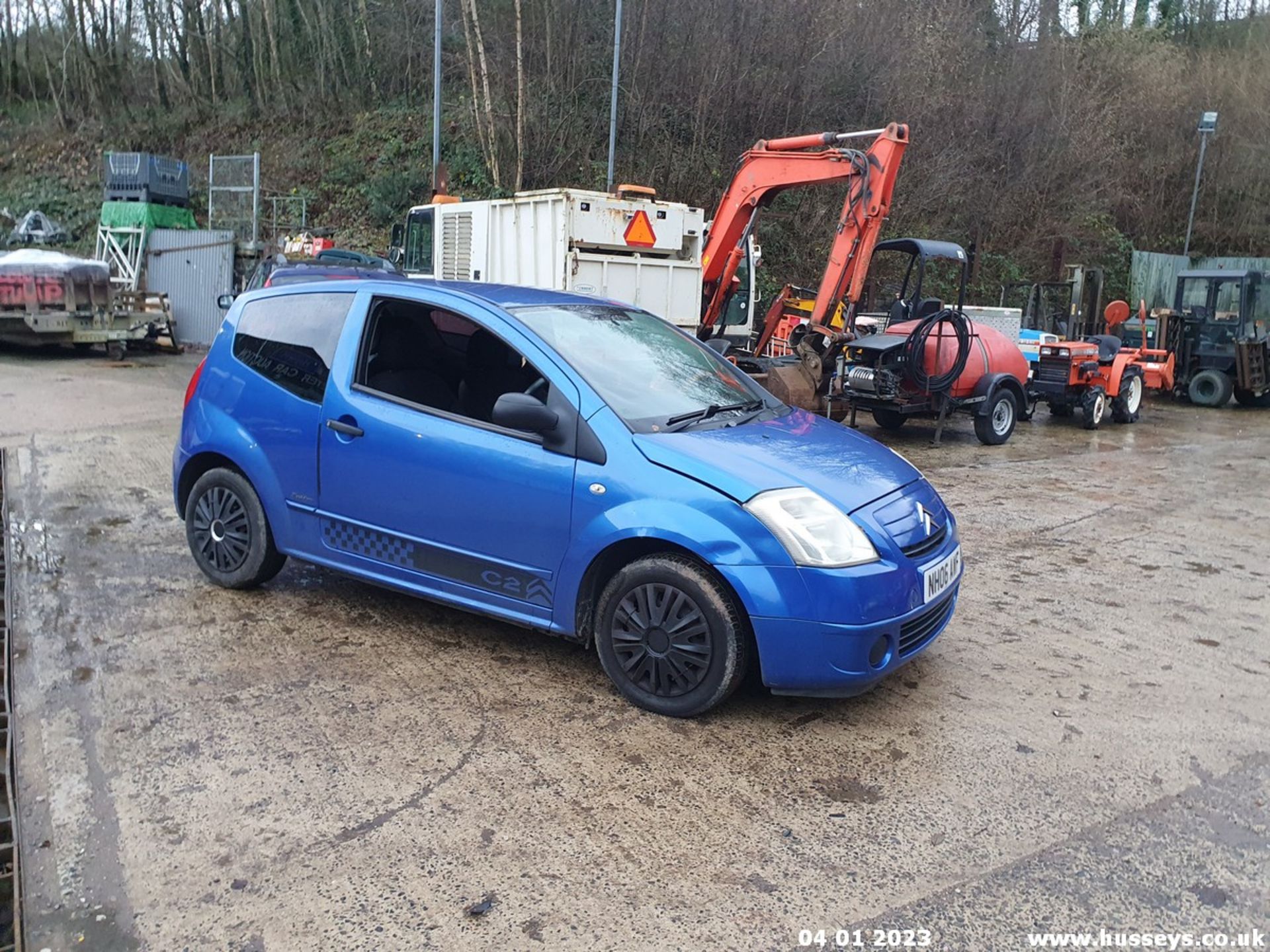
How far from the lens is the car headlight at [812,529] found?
12.5 ft

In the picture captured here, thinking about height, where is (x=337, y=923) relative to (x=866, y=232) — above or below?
below

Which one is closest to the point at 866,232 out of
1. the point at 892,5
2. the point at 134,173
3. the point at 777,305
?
the point at 777,305

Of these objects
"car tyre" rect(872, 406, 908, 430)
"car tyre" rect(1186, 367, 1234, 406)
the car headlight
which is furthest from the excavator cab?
the car headlight

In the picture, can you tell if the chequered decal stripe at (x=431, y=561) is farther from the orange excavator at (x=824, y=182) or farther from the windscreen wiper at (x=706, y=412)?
the orange excavator at (x=824, y=182)

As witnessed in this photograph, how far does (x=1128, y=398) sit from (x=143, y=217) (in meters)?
20.5

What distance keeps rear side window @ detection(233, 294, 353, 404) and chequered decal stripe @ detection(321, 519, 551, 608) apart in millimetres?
690

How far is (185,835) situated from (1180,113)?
112 feet

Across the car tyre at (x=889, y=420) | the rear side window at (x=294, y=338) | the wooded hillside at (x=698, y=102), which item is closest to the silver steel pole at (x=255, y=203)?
the wooded hillside at (x=698, y=102)

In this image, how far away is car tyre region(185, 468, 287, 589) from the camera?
530 cm

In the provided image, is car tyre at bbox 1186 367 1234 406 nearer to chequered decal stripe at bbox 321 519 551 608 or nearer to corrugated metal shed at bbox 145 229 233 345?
chequered decal stripe at bbox 321 519 551 608

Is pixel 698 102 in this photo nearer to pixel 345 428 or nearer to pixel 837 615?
pixel 345 428

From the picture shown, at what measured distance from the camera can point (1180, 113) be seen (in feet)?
98.2

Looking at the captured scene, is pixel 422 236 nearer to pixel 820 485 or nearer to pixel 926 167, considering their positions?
pixel 820 485
